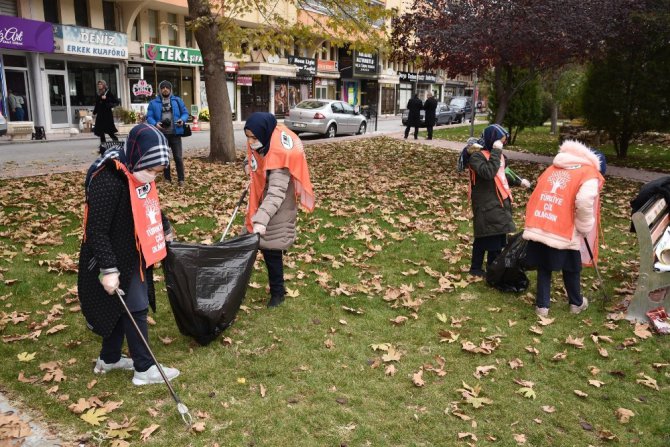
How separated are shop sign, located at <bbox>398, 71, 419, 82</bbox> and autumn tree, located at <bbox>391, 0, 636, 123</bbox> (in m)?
40.1

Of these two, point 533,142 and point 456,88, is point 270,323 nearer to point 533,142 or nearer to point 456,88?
point 533,142

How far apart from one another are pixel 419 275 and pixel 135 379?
3394mm

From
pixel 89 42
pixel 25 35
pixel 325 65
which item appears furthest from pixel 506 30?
pixel 325 65

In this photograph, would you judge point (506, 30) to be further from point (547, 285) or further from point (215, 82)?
point (547, 285)

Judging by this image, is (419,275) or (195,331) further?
(419,275)

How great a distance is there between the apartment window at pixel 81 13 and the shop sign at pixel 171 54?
296 centimetres

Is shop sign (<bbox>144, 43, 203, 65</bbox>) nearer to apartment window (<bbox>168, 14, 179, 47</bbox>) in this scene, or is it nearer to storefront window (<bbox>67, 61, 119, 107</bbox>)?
apartment window (<bbox>168, 14, 179, 47</bbox>)

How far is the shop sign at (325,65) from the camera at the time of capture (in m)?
41.6

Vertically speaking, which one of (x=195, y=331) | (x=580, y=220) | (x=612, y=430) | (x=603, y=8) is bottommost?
(x=612, y=430)

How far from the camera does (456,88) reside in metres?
71.8

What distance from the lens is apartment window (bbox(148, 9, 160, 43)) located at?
28208 millimetres

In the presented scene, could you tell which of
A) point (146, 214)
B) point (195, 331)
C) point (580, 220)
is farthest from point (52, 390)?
point (580, 220)

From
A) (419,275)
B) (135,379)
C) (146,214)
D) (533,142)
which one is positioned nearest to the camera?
(146,214)

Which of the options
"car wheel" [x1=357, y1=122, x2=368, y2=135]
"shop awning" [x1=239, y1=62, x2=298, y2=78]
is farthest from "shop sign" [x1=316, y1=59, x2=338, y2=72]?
"car wheel" [x1=357, y1=122, x2=368, y2=135]
